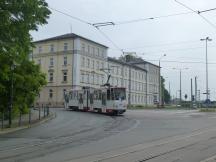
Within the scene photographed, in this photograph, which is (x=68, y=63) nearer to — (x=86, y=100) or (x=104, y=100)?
(x=86, y=100)

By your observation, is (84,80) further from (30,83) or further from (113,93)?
(30,83)

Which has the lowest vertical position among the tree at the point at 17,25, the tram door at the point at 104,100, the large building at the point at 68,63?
→ the tram door at the point at 104,100

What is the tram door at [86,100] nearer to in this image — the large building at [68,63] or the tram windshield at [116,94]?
the tram windshield at [116,94]

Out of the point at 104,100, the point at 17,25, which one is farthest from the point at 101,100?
the point at 17,25

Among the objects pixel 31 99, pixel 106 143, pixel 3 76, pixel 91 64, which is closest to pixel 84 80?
pixel 91 64

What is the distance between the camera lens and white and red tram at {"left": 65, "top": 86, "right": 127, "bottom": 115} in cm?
5097

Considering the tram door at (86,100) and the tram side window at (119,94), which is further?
the tram door at (86,100)

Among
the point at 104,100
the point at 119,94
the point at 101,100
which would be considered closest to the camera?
the point at 119,94

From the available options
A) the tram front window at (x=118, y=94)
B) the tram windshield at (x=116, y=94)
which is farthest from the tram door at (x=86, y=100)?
the tram front window at (x=118, y=94)

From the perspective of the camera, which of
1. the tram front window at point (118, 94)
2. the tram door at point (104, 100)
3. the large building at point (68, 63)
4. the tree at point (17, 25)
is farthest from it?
the large building at point (68, 63)

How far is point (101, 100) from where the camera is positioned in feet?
174

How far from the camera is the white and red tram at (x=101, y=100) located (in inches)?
2007

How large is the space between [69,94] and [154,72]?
305 feet

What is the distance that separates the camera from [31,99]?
42375 millimetres
